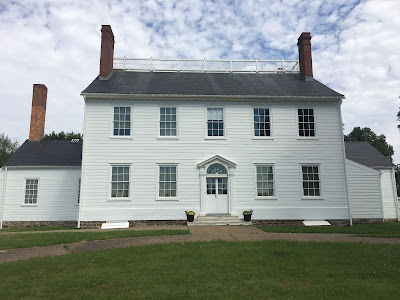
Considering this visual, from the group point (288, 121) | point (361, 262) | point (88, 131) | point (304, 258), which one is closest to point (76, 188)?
point (88, 131)

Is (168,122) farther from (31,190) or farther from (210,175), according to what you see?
(31,190)

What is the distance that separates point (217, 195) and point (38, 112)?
1401cm

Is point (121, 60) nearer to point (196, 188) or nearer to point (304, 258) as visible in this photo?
point (196, 188)

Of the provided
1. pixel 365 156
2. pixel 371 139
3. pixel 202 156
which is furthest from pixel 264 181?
pixel 371 139

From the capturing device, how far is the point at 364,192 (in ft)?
58.9

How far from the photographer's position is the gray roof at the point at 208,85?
58.4 feet

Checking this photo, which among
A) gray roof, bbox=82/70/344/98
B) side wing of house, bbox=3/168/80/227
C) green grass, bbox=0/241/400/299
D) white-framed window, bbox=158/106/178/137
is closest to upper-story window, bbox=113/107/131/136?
gray roof, bbox=82/70/344/98

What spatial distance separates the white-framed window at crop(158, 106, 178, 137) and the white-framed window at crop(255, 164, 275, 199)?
511cm

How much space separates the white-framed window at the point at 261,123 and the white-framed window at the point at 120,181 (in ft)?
24.9

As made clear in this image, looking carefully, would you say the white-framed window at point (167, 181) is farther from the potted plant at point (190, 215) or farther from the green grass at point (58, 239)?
the green grass at point (58, 239)

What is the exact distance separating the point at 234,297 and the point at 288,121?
13.7 m

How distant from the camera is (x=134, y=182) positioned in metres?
16.8

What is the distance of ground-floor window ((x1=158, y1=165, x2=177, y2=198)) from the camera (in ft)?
55.3

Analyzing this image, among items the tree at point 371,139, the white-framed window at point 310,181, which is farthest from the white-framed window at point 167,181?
the tree at point 371,139
